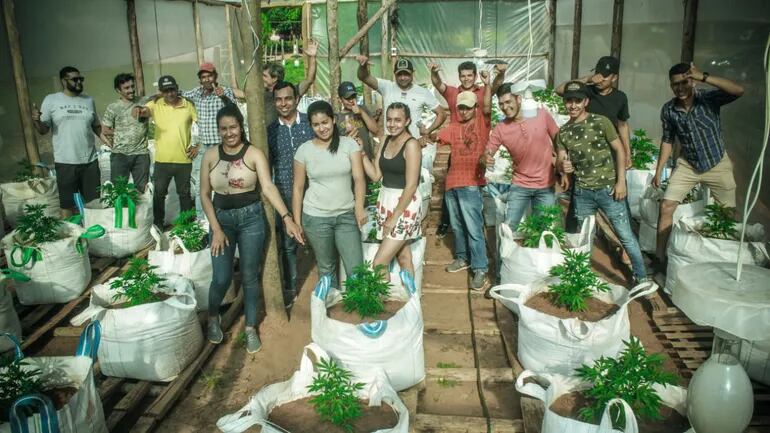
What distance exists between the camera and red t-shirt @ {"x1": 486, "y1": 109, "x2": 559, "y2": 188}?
4816mm

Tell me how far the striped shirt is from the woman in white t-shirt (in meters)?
2.54

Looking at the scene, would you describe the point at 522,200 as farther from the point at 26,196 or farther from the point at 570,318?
the point at 26,196

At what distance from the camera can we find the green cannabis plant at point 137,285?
12.6 ft

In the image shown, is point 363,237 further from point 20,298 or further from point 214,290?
point 20,298

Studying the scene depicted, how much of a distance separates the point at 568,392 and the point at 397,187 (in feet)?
6.32

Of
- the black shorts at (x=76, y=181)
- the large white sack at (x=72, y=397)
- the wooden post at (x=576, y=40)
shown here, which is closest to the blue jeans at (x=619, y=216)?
the large white sack at (x=72, y=397)

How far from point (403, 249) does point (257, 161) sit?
1222 millimetres

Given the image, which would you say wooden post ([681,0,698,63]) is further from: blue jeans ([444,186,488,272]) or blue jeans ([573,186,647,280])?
blue jeans ([444,186,488,272])

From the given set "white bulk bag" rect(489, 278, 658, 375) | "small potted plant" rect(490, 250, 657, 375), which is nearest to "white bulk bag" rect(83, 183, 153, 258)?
"small potted plant" rect(490, 250, 657, 375)

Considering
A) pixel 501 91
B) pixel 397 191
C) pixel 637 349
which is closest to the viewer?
pixel 637 349

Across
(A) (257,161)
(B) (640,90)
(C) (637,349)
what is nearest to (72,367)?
(A) (257,161)

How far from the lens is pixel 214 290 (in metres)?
4.27

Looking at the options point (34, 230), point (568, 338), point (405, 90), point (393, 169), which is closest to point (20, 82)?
point (34, 230)

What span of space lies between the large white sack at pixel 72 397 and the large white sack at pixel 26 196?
3902 millimetres
